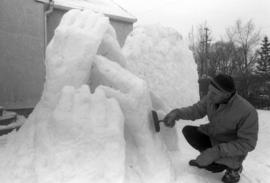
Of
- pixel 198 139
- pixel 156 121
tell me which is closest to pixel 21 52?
pixel 156 121

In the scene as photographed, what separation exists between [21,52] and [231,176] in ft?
A: 25.2

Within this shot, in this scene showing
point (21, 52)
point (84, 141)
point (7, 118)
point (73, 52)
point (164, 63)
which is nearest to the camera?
point (84, 141)

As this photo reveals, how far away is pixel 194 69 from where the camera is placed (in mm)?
7148

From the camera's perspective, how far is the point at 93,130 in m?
3.17

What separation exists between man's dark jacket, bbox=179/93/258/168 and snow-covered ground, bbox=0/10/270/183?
14.5 inches

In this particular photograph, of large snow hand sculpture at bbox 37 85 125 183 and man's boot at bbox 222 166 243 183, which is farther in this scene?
man's boot at bbox 222 166 243 183

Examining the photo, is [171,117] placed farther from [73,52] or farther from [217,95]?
[73,52]

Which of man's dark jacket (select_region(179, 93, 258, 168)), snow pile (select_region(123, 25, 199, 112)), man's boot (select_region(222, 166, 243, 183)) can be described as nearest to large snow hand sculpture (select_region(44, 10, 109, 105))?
man's dark jacket (select_region(179, 93, 258, 168))

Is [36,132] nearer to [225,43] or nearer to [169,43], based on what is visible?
[169,43]

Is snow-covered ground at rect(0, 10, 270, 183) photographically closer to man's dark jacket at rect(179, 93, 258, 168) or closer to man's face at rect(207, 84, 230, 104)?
man's dark jacket at rect(179, 93, 258, 168)

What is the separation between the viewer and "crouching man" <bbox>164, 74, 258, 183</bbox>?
3.10 m

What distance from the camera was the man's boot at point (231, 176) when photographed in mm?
3314

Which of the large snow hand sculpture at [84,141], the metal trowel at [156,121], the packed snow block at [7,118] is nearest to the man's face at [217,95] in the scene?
the metal trowel at [156,121]

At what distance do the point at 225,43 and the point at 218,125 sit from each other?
29.6 meters
